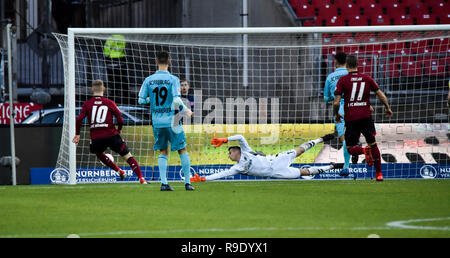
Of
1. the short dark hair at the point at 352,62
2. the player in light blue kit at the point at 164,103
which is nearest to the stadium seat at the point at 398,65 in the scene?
the short dark hair at the point at 352,62

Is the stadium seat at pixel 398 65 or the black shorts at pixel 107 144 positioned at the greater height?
the stadium seat at pixel 398 65

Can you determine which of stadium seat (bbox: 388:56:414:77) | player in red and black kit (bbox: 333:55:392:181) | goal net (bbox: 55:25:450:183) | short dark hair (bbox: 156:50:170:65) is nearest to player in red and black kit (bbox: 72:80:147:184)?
goal net (bbox: 55:25:450:183)

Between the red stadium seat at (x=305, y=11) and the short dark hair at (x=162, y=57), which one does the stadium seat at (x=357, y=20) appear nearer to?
the red stadium seat at (x=305, y=11)

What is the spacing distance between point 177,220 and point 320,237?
5.10ft

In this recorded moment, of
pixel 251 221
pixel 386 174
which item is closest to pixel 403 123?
pixel 386 174

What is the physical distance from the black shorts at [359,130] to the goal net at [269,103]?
219cm

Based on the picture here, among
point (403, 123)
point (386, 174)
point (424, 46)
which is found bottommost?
point (386, 174)

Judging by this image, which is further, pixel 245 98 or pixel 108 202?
pixel 245 98

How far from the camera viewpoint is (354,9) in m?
19.6

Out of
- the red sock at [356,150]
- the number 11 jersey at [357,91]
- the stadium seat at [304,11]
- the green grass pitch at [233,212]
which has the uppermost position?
the stadium seat at [304,11]

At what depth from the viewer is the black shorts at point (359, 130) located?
9844mm
